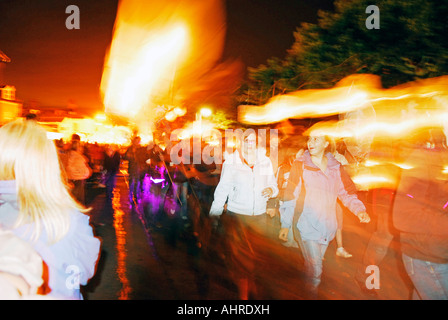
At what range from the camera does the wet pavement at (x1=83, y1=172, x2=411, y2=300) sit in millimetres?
4695

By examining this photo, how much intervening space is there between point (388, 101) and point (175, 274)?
25.5 ft

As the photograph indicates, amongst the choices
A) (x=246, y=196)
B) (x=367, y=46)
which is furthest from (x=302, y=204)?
(x=367, y=46)

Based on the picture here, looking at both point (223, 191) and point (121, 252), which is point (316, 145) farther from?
point (121, 252)

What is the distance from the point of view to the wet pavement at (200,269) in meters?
4.70

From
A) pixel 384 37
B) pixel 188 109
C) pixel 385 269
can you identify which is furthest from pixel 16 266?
pixel 188 109

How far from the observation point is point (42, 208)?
181cm

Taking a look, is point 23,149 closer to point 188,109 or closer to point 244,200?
point 244,200

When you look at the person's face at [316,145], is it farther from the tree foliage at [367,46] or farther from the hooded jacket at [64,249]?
the tree foliage at [367,46]

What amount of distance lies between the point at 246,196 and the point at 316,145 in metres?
1.13

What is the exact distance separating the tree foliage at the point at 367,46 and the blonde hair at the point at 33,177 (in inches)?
335

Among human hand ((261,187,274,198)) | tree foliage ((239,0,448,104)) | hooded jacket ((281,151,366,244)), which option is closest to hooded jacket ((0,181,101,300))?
hooded jacket ((281,151,366,244))

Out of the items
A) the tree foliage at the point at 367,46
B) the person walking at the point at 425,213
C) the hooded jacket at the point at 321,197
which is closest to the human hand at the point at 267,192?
the hooded jacket at the point at 321,197

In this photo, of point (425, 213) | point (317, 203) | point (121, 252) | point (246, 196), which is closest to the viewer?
point (425, 213)

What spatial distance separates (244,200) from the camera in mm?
4590
